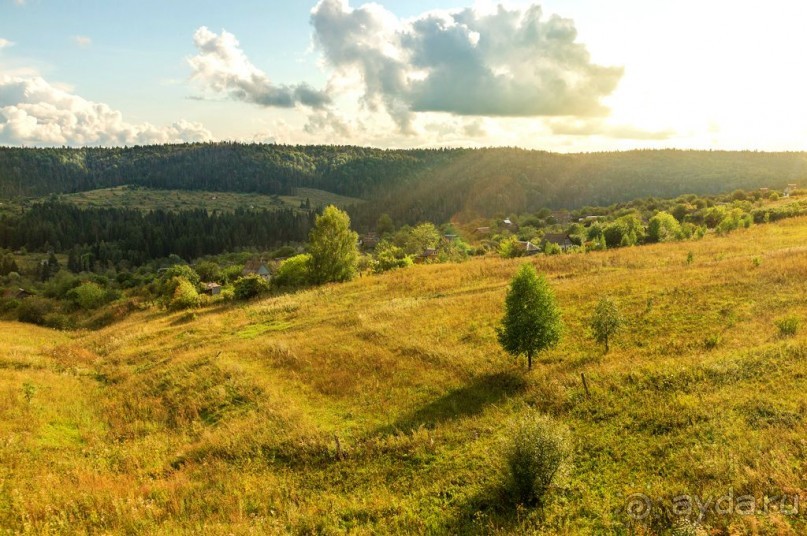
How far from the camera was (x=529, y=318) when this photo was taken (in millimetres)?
21422

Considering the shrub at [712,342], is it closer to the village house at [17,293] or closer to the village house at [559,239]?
the village house at [559,239]

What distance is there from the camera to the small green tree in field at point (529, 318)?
21.2 m

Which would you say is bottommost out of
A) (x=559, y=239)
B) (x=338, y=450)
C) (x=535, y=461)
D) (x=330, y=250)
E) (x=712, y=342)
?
(x=338, y=450)

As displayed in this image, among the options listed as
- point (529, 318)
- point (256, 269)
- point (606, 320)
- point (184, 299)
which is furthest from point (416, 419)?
point (256, 269)

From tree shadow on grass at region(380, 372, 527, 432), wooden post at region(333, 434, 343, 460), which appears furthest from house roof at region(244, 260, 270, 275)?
wooden post at region(333, 434, 343, 460)

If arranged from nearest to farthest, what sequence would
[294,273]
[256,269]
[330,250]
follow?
[330,250]
[294,273]
[256,269]

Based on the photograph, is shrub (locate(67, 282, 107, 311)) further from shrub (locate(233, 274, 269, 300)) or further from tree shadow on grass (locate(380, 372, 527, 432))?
tree shadow on grass (locate(380, 372, 527, 432))

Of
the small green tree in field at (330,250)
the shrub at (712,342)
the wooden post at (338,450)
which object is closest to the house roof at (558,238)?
the small green tree in field at (330,250)

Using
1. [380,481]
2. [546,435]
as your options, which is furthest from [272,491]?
[546,435]

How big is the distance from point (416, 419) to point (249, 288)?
40.7 metres

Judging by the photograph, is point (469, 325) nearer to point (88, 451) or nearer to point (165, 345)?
point (88, 451)

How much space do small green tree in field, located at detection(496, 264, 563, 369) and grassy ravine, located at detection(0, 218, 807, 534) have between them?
124cm

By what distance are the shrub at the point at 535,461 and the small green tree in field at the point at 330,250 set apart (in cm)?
4742

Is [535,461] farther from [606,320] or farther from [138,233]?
[138,233]
